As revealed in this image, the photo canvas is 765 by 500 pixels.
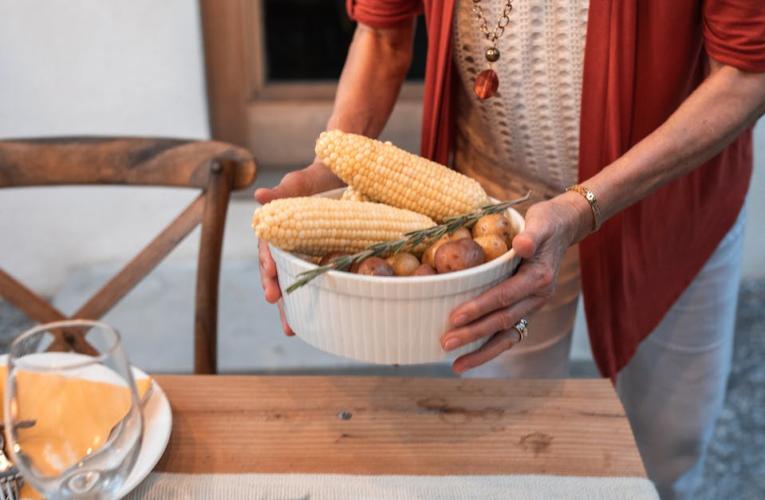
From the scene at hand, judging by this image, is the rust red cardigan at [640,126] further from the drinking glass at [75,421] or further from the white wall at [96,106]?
the white wall at [96,106]

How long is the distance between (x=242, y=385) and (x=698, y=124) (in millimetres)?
595

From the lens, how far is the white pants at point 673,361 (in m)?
1.10

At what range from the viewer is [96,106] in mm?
1980

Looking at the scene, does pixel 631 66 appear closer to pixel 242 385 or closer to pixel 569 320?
pixel 569 320

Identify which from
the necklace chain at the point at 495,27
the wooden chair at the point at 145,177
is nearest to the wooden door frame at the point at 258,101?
the wooden chair at the point at 145,177

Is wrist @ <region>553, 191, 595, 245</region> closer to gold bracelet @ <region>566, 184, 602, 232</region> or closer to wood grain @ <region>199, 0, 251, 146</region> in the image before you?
gold bracelet @ <region>566, 184, 602, 232</region>

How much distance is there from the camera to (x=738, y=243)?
1101mm

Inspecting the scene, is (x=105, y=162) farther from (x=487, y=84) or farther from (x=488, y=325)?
(x=488, y=325)

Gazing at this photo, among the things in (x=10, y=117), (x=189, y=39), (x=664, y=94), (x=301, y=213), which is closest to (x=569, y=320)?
(x=664, y=94)

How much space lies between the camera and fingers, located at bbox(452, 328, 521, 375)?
0.70m

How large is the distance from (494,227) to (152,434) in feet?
1.24

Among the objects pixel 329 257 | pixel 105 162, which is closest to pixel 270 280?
pixel 329 257

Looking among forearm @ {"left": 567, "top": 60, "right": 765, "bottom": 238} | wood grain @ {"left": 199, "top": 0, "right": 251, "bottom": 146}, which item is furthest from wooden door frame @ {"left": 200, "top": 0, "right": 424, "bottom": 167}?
forearm @ {"left": 567, "top": 60, "right": 765, "bottom": 238}

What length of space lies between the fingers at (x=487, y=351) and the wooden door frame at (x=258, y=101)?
1.42m
